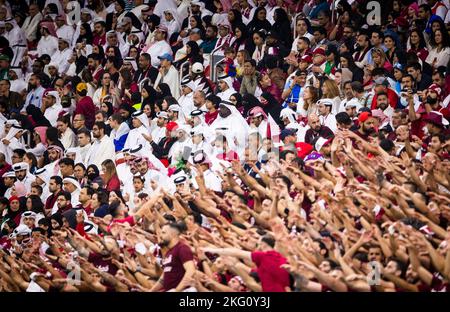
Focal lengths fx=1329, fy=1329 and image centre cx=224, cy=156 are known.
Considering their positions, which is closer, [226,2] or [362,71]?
[362,71]

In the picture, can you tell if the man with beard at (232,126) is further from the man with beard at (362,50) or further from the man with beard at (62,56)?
the man with beard at (62,56)

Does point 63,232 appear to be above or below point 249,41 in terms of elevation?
below

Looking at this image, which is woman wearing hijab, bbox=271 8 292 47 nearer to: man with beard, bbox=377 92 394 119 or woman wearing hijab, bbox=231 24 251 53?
woman wearing hijab, bbox=231 24 251 53

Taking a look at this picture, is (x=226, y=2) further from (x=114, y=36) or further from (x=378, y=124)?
(x=378, y=124)

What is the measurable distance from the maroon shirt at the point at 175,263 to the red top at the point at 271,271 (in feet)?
1.74

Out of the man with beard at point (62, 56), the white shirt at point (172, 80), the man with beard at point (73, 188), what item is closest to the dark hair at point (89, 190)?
the man with beard at point (73, 188)

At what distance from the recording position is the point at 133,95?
43.1ft

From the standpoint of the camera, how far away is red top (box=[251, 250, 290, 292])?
30.4 feet

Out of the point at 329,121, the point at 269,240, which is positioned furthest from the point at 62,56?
the point at 269,240

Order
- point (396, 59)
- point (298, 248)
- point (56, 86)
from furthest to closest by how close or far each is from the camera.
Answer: point (56, 86) < point (396, 59) < point (298, 248)

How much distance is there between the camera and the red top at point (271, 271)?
30.4 ft

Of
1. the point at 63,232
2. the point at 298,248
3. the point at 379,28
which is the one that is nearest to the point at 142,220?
the point at 63,232

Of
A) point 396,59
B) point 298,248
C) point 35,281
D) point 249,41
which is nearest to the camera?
point 298,248

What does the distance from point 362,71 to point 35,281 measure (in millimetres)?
3471
